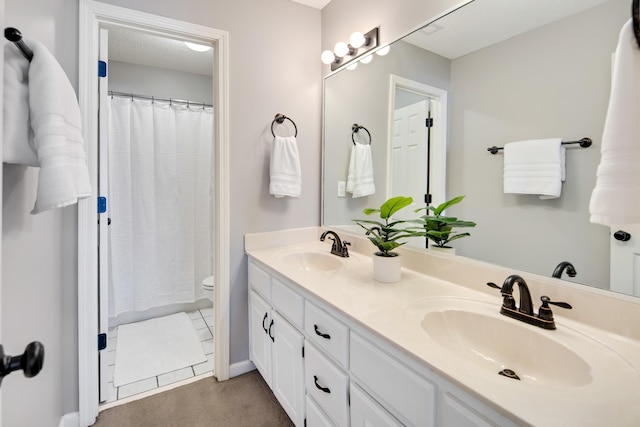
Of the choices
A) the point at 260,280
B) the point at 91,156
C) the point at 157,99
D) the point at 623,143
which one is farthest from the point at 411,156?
the point at 157,99

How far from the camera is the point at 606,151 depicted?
72 cm

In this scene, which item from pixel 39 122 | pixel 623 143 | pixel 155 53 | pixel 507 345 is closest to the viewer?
pixel 623 143

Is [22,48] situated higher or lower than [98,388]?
higher

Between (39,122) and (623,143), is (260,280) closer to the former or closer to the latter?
(39,122)

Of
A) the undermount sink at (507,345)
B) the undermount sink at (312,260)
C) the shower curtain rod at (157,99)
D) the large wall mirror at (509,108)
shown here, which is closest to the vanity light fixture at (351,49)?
the large wall mirror at (509,108)

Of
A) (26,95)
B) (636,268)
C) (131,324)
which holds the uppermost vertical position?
(26,95)

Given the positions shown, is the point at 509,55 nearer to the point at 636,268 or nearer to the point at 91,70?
the point at 636,268

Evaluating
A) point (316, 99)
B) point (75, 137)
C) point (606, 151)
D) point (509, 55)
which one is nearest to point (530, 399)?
point (606, 151)

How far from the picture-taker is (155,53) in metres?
2.49

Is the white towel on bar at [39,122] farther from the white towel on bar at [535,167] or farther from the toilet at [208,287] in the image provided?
the toilet at [208,287]

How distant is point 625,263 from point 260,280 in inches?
59.5

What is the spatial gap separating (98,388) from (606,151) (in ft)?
7.80

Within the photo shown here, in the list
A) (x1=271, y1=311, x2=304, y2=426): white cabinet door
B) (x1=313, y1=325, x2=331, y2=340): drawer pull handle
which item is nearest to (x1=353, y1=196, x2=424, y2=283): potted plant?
(x1=313, y1=325, x2=331, y2=340): drawer pull handle

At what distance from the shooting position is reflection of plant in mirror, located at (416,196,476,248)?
4.34 ft
